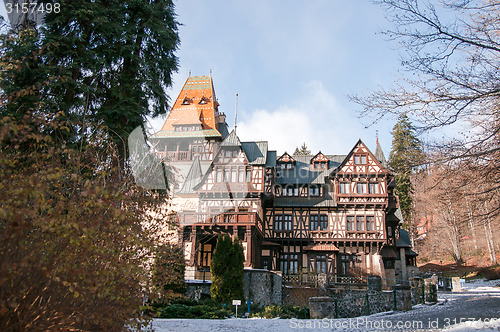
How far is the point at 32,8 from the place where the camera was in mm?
14008

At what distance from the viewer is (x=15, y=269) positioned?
422cm

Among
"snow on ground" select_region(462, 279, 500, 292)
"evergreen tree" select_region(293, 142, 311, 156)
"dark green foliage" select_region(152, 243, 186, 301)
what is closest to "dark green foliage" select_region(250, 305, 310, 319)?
"dark green foliage" select_region(152, 243, 186, 301)

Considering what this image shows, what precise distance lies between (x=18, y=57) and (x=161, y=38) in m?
5.84

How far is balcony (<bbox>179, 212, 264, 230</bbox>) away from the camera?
2659 centimetres

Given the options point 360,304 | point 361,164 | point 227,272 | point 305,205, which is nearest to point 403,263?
point 361,164

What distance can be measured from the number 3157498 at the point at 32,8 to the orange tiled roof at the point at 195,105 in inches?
1071

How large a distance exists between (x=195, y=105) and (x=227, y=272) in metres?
29.5

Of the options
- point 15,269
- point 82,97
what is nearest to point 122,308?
point 15,269

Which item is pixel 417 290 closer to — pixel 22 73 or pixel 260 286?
pixel 260 286

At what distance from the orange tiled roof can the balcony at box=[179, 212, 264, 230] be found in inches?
670

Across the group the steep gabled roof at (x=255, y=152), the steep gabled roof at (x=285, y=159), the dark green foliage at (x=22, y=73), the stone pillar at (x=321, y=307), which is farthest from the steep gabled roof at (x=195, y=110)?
the dark green foliage at (x=22, y=73)

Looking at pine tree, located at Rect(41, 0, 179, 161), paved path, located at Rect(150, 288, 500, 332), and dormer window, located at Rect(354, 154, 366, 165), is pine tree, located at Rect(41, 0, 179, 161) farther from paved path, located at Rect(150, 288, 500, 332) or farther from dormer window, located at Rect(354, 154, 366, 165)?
dormer window, located at Rect(354, 154, 366, 165)

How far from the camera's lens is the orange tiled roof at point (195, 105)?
143ft

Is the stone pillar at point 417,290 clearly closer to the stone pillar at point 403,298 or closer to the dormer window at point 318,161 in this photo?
the stone pillar at point 403,298
